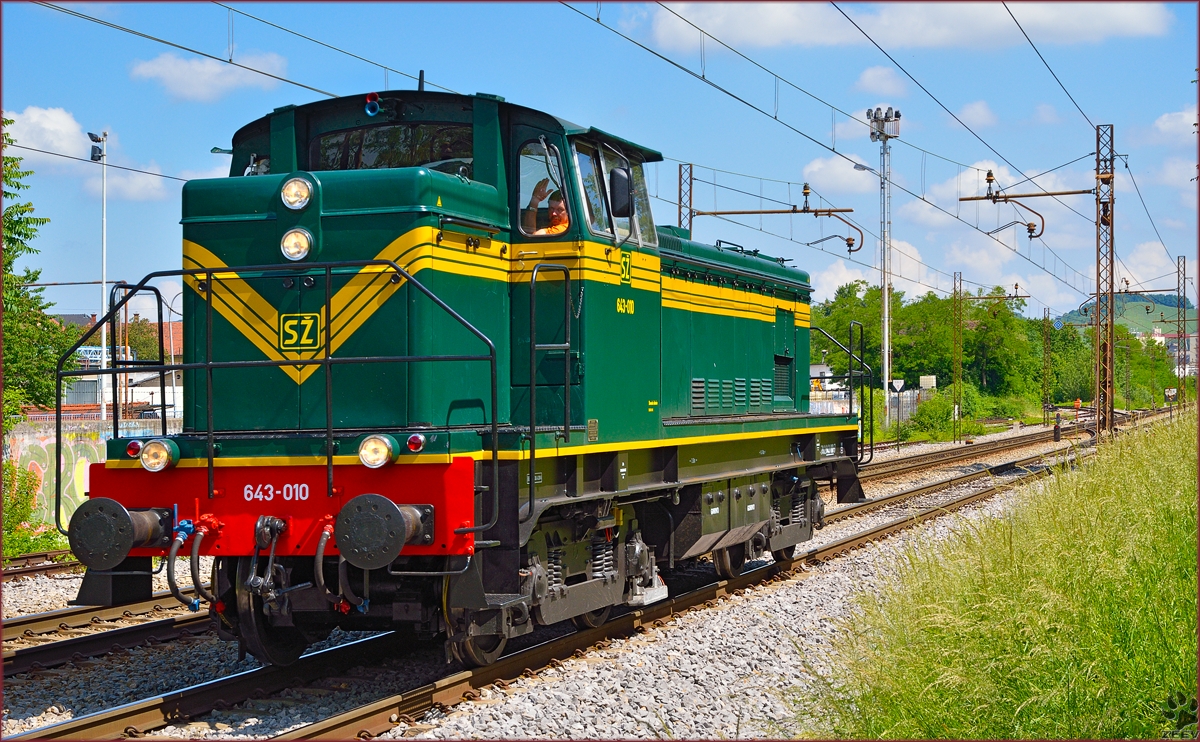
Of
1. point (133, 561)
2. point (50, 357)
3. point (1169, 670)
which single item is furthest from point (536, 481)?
point (50, 357)

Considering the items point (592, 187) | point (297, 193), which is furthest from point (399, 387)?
point (592, 187)

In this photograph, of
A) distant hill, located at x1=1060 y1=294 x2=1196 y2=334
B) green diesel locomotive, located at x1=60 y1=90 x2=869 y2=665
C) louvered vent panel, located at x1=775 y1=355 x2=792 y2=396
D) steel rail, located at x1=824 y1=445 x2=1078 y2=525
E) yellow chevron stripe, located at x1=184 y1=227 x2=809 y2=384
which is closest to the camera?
green diesel locomotive, located at x1=60 y1=90 x2=869 y2=665

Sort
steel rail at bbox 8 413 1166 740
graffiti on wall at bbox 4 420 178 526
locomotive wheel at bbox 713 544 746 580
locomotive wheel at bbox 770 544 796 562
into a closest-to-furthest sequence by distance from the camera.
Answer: steel rail at bbox 8 413 1166 740, locomotive wheel at bbox 713 544 746 580, locomotive wheel at bbox 770 544 796 562, graffiti on wall at bbox 4 420 178 526

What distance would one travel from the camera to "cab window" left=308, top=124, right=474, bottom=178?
7215 mm

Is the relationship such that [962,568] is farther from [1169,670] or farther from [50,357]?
[50,357]

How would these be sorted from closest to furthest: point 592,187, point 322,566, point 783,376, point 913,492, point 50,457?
point 322,566
point 592,187
point 783,376
point 50,457
point 913,492

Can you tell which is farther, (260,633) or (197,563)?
(260,633)

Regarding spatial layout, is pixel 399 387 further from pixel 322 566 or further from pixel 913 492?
pixel 913 492

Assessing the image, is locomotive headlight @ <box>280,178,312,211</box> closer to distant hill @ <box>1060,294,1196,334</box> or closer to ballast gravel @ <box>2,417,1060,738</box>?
ballast gravel @ <box>2,417,1060,738</box>

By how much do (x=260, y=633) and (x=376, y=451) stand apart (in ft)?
5.09

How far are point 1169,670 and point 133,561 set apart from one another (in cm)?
607

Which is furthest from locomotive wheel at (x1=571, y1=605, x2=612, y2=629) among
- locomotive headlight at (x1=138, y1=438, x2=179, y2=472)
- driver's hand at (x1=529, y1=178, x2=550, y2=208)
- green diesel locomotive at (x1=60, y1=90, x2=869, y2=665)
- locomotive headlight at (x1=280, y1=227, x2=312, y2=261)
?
locomotive headlight at (x1=280, y1=227, x2=312, y2=261)

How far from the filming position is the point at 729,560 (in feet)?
35.4

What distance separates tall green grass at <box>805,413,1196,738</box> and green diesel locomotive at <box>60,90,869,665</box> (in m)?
→ 2.16
